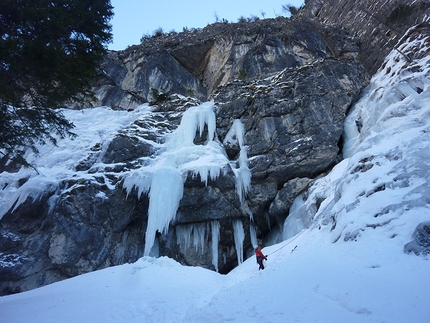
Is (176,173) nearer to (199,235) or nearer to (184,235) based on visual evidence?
(184,235)

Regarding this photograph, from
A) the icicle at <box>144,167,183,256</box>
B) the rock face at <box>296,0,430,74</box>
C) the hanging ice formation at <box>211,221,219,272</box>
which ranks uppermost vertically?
the rock face at <box>296,0,430,74</box>

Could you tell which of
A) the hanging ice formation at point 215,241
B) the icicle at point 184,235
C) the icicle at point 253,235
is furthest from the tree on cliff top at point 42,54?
the icicle at point 253,235

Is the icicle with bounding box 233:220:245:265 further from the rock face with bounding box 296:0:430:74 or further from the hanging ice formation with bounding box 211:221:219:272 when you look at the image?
the rock face with bounding box 296:0:430:74

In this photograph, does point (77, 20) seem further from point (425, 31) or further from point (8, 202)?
point (425, 31)

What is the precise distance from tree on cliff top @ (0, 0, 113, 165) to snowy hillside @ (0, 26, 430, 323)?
400 centimetres

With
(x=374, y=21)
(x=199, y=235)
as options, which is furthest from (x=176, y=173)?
(x=374, y=21)

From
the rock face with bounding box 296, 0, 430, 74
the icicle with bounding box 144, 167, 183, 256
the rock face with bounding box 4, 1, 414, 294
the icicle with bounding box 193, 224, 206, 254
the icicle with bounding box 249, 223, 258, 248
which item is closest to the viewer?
the rock face with bounding box 4, 1, 414, 294

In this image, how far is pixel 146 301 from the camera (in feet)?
19.3

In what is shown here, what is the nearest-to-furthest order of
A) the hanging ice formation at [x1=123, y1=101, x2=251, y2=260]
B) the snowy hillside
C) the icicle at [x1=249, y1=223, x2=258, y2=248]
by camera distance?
the snowy hillside
the hanging ice formation at [x1=123, y1=101, x2=251, y2=260]
the icicle at [x1=249, y1=223, x2=258, y2=248]

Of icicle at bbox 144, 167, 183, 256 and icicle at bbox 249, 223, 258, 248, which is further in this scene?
icicle at bbox 249, 223, 258, 248

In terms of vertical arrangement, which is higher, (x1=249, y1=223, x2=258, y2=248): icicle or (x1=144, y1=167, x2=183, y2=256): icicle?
(x1=144, y1=167, x2=183, y2=256): icicle

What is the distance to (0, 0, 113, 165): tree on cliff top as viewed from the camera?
236 inches

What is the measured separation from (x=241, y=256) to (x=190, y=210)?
357 cm

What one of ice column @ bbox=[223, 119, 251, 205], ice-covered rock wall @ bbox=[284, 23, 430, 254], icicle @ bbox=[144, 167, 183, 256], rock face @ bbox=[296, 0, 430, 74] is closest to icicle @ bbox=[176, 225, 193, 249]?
icicle @ bbox=[144, 167, 183, 256]
